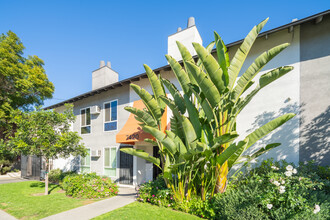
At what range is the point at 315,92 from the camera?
7.05 metres

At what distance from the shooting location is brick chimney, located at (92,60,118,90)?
15.7m

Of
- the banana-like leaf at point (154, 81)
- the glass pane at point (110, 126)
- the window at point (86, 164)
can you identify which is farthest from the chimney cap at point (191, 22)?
the window at point (86, 164)

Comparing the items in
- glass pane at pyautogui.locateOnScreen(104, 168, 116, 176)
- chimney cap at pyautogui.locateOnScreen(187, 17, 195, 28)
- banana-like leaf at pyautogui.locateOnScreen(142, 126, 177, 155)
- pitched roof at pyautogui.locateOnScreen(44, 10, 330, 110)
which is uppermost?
chimney cap at pyautogui.locateOnScreen(187, 17, 195, 28)

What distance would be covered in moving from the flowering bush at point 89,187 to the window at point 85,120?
5814 mm

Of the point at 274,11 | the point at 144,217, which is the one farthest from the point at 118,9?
the point at 144,217

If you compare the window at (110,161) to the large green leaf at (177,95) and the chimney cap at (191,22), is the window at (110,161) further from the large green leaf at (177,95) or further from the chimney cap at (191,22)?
the chimney cap at (191,22)

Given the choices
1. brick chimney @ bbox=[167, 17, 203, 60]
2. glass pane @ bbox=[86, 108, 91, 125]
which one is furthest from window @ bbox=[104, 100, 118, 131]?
brick chimney @ bbox=[167, 17, 203, 60]

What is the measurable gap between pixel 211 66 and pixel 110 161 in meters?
10.9

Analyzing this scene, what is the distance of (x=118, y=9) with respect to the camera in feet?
33.5

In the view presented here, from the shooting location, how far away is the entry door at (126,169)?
11922mm

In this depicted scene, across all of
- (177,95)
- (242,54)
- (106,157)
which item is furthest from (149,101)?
(106,157)

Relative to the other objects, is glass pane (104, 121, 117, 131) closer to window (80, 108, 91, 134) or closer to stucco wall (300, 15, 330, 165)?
window (80, 108, 91, 134)

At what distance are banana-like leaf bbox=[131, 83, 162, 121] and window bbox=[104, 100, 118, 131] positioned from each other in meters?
7.29

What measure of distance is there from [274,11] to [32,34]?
12878mm
